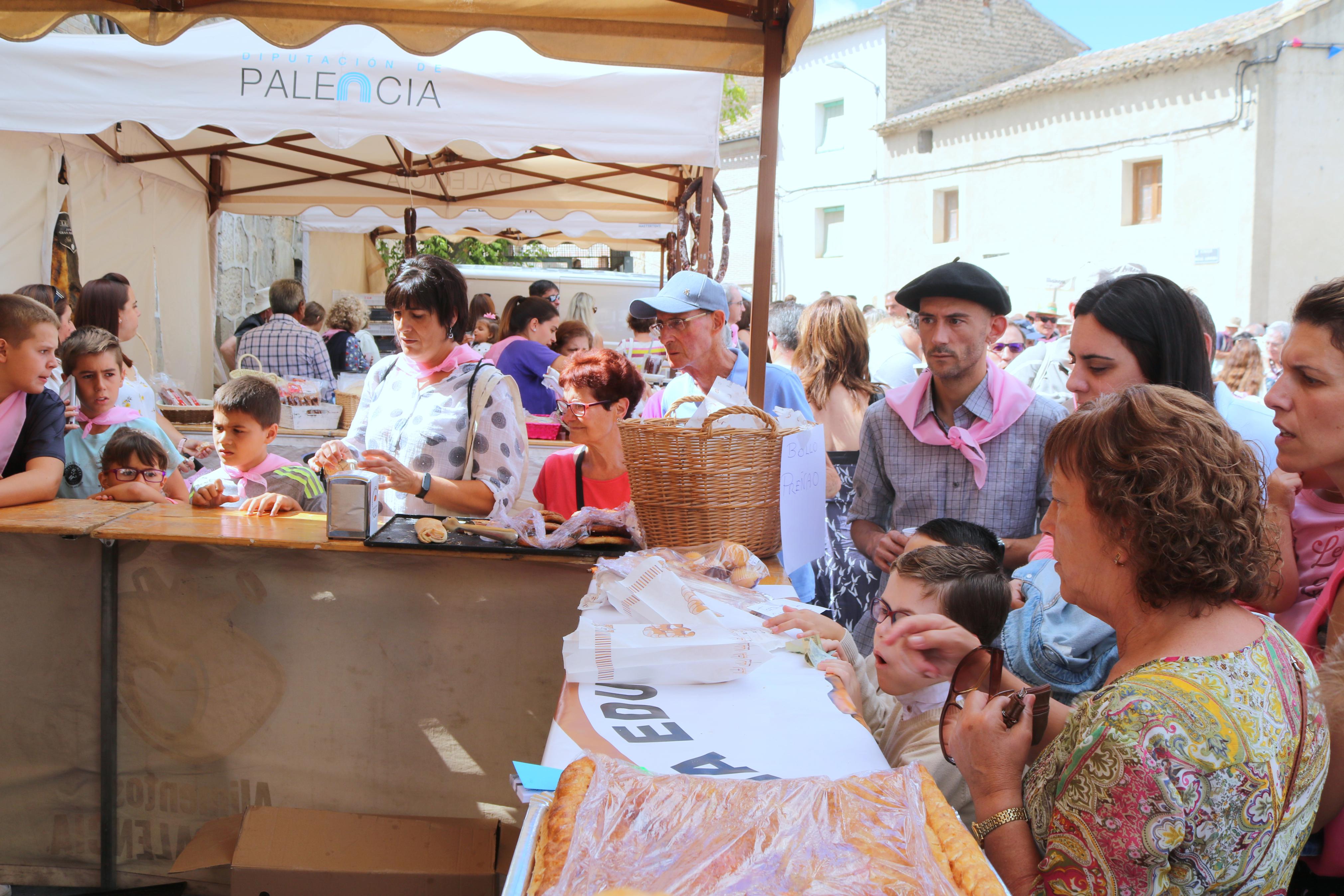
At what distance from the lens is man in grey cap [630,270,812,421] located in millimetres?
3582

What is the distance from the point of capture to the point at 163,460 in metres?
3.58

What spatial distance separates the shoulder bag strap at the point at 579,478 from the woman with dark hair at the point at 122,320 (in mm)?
2199

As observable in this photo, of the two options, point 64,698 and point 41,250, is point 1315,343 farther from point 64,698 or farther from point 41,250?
point 41,250

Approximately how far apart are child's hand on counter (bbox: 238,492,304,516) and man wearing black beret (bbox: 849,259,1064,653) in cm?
189

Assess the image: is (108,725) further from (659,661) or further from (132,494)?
(659,661)

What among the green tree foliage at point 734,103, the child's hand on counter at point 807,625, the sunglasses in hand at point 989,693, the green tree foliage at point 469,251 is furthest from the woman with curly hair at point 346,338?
the sunglasses in hand at point 989,693

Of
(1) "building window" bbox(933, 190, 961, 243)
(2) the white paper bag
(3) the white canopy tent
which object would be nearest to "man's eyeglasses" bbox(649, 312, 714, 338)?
(3) the white canopy tent

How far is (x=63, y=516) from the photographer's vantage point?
294 centimetres

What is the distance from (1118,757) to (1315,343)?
0.90 metres

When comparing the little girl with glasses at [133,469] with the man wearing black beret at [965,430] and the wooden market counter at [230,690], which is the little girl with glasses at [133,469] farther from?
the man wearing black beret at [965,430]

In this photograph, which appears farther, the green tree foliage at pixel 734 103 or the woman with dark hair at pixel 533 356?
the green tree foliage at pixel 734 103

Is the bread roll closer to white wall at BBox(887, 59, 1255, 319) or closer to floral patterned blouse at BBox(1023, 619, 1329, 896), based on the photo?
floral patterned blouse at BBox(1023, 619, 1329, 896)

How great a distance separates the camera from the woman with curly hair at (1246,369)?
24.3 ft

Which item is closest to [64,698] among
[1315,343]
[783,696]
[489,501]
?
[489,501]
